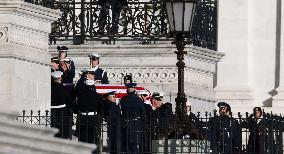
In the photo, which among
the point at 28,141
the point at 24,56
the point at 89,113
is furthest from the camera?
the point at 89,113

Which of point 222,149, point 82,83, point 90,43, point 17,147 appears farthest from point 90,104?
point 17,147

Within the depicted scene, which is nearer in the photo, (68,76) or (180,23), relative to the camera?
(180,23)

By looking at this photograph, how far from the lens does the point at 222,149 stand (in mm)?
31938

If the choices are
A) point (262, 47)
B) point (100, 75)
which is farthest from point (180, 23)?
point (262, 47)

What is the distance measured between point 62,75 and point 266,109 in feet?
51.5

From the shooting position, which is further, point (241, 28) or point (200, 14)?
point (241, 28)

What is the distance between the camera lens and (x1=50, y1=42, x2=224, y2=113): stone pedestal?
3819cm

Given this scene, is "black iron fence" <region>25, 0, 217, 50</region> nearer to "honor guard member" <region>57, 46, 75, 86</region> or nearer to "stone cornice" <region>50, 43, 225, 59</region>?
"stone cornice" <region>50, 43, 225, 59</region>

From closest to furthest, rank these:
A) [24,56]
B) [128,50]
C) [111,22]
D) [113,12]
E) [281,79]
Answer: [24,56] → [128,50] → [113,12] → [111,22] → [281,79]

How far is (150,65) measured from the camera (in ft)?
126

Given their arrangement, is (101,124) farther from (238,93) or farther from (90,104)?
(238,93)

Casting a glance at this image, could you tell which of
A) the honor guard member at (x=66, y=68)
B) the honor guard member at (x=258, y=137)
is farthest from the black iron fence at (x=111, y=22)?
the honor guard member at (x=258, y=137)

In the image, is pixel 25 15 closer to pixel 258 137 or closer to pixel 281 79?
pixel 258 137

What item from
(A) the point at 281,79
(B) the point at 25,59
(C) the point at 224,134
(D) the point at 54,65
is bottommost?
(C) the point at 224,134
